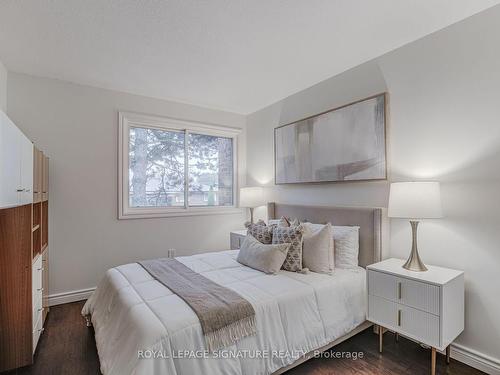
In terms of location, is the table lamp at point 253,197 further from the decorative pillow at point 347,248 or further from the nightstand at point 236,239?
the decorative pillow at point 347,248

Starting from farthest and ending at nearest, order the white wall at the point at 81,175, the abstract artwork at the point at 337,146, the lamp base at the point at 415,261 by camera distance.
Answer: the white wall at the point at 81,175 < the abstract artwork at the point at 337,146 < the lamp base at the point at 415,261

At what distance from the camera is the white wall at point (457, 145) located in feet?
6.30

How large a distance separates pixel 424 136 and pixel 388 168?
15.3 inches

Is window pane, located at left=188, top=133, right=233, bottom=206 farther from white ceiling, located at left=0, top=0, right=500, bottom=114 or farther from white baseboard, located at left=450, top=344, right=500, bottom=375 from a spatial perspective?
white baseboard, located at left=450, top=344, right=500, bottom=375

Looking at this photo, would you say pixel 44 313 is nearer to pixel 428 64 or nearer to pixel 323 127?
pixel 323 127

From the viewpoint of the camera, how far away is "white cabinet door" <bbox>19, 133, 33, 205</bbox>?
1880mm

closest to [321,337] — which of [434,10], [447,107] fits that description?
[447,107]

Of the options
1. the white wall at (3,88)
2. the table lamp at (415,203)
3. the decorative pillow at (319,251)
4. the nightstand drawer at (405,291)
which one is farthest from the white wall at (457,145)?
the white wall at (3,88)

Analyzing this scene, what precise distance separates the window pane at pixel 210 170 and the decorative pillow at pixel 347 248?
2223 millimetres

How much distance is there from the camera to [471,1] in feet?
6.12

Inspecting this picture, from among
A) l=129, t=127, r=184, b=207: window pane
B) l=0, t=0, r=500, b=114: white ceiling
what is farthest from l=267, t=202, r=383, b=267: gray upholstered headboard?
l=129, t=127, r=184, b=207: window pane

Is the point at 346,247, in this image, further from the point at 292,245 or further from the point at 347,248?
the point at 292,245

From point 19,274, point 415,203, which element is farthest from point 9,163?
point 415,203
